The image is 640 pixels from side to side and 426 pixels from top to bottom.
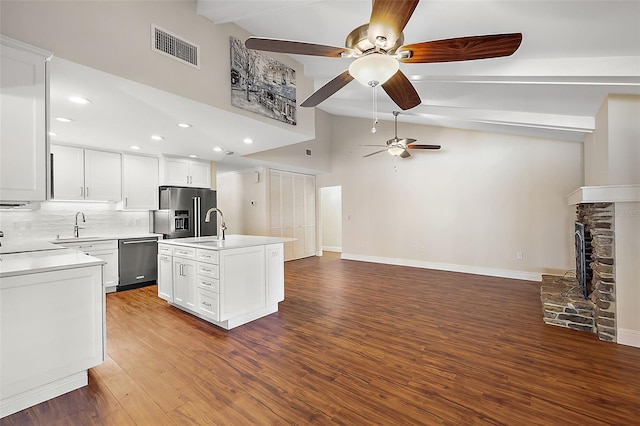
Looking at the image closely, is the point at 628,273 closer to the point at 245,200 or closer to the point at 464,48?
the point at 464,48

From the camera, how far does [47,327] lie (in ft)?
6.22

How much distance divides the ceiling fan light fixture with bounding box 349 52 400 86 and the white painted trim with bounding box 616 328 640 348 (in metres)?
3.26

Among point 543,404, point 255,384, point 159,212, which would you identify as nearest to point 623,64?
point 543,404

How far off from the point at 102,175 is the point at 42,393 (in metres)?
3.72

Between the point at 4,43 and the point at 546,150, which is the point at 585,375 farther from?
the point at 4,43

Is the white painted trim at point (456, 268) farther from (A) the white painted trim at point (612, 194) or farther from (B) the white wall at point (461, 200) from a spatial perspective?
(A) the white painted trim at point (612, 194)

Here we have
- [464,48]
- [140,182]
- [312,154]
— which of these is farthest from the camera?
[312,154]

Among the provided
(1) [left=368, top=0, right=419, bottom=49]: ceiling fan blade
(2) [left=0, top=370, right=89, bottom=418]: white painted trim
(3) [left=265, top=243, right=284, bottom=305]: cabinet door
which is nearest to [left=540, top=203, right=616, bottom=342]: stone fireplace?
(1) [left=368, top=0, right=419, bottom=49]: ceiling fan blade

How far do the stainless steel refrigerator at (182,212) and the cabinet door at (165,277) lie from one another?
1435 millimetres

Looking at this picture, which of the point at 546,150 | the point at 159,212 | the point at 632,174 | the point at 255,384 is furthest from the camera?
the point at 159,212

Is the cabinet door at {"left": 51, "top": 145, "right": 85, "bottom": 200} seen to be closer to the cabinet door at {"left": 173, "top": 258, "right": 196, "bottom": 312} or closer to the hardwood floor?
the hardwood floor

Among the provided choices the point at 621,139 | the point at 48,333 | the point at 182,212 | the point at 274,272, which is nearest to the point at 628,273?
the point at 621,139

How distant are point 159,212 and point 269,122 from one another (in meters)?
3.24

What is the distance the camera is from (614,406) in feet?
5.98
